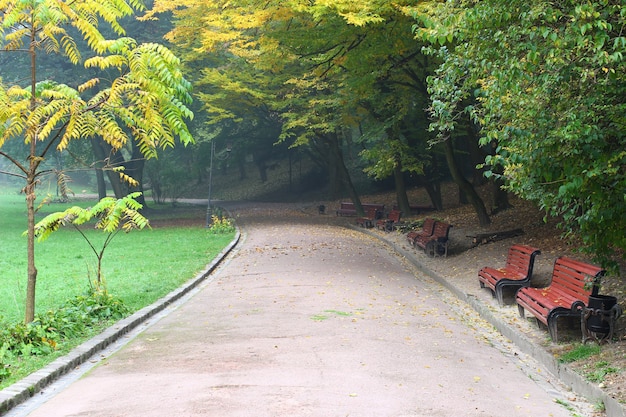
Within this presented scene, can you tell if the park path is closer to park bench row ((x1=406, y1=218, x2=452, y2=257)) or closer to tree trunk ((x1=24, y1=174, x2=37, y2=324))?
tree trunk ((x1=24, y1=174, x2=37, y2=324))

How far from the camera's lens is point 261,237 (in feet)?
87.3

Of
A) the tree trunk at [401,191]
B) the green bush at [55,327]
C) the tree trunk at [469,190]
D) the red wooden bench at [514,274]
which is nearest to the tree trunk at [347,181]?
the tree trunk at [401,191]

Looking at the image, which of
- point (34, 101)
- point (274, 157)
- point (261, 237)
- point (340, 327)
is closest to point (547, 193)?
point (340, 327)

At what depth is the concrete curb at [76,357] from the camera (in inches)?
262

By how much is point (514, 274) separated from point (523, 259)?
32cm

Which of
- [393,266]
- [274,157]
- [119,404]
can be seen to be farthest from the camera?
[274,157]

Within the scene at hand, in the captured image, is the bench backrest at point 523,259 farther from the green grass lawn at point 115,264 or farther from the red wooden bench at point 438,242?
the green grass lawn at point 115,264

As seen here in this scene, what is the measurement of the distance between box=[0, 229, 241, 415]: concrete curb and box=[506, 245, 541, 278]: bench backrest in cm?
616

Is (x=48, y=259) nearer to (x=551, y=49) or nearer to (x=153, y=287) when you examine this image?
(x=153, y=287)

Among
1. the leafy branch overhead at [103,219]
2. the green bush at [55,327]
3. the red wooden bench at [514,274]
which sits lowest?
the green bush at [55,327]

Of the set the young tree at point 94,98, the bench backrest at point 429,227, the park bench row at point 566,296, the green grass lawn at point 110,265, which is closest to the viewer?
the park bench row at point 566,296

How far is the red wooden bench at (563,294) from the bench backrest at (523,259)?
1479 mm

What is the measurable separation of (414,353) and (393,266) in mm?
10149

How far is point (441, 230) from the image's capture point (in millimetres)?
19875
